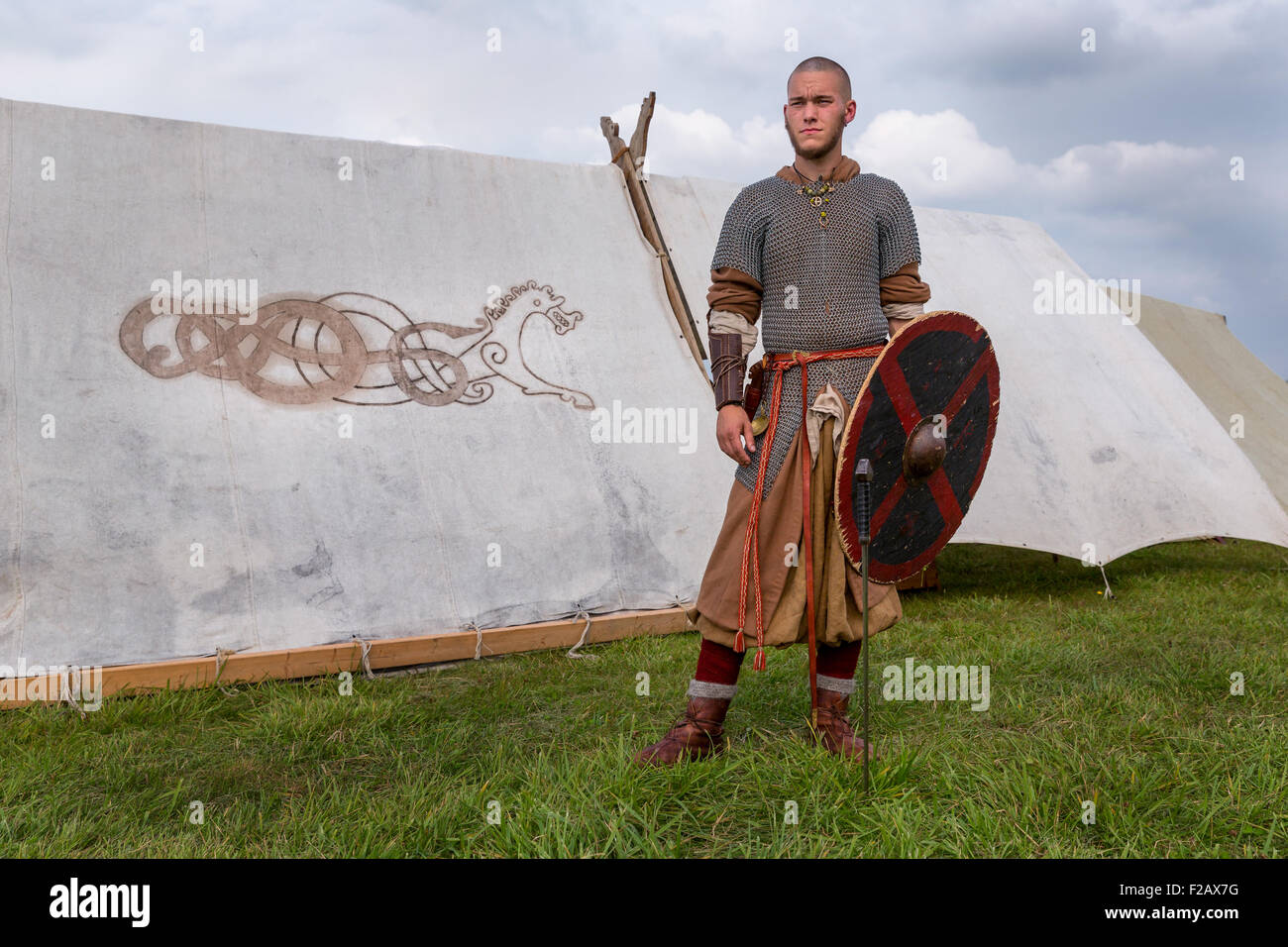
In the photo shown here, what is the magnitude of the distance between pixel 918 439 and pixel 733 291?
588 mm

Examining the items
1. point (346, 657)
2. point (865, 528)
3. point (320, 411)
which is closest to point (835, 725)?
point (865, 528)

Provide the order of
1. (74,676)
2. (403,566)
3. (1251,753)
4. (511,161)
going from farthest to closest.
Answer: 1. (511,161)
2. (403,566)
3. (74,676)
4. (1251,753)

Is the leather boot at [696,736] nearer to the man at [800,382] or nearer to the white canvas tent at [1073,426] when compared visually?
the man at [800,382]

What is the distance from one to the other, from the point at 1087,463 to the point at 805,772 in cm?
336

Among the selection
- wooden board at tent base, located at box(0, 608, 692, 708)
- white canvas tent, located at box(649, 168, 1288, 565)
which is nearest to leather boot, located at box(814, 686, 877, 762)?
wooden board at tent base, located at box(0, 608, 692, 708)

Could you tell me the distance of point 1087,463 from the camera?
4.79 meters

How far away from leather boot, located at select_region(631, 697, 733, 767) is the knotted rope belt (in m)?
0.16

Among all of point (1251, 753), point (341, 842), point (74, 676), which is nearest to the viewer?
point (341, 842)

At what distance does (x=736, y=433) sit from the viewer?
2.31 metres

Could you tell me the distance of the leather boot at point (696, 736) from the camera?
88.7 inches

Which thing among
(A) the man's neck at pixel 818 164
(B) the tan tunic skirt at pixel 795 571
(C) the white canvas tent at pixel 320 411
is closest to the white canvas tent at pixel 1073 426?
(C) the white canvas tent at pixel 320 411

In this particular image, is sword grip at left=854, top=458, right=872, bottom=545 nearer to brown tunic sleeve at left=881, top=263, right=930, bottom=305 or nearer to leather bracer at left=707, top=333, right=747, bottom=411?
leather bracer at left=707, top=333, right=747, bottom=411
